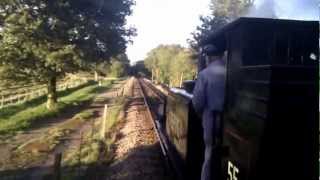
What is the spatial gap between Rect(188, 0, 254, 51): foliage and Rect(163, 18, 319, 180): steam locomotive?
143 ft

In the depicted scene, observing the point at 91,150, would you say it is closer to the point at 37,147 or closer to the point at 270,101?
the point at 37,147

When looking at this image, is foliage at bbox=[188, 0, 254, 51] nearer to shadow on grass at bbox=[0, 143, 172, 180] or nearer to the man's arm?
shadow on grass at bbox=[0, 143, 172, 180]

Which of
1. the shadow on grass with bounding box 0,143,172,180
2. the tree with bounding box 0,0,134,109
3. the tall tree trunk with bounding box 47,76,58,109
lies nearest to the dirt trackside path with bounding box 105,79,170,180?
the shadow on grass with bounding box 0,143,172,180

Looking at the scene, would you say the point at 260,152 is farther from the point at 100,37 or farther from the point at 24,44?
the point at 100,37

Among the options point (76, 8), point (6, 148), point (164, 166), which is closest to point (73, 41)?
point (76, 8)

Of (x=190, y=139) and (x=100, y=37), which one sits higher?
(x=100, y=37)

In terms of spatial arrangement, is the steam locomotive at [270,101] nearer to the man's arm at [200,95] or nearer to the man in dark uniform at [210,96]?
the man in dark uniform at [210,96]

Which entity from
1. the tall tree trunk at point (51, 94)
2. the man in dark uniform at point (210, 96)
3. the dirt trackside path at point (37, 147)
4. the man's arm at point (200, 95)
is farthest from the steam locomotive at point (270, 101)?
the tall tree trunk at point (51, 94)

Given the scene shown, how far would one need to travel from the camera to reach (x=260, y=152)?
4.75m

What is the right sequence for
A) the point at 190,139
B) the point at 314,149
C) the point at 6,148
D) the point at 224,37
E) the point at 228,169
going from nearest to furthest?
the point at 314,149
the point at 228,169
the point at 224,37
the point at 190,139
the point at 6,148

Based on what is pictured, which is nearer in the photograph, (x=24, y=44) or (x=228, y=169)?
(x=228, y=169)

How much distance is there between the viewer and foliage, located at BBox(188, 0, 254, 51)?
167 ft

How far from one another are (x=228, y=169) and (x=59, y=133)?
15.8m

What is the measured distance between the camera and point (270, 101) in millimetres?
4547
